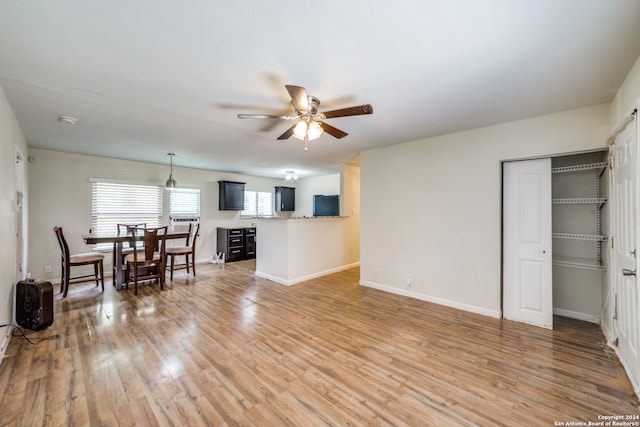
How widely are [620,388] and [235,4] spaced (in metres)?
3.57

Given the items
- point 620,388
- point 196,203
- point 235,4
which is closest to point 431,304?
point 620,388

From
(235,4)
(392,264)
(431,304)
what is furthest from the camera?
(392,264)

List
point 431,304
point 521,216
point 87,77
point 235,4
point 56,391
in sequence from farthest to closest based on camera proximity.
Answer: point 431,304 < point 521,216 < point 87,77 < point 56,391 < point 235,4

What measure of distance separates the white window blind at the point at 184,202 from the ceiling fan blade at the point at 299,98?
4883 mm

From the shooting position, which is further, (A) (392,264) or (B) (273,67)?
(A) (392,264)

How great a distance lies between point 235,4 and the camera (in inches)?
53.2

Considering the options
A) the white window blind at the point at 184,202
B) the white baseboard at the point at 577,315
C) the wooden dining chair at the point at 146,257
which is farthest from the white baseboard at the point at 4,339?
the white baseboard at the point at 577,315

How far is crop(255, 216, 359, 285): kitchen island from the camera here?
464 cm

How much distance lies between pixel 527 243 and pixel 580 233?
0.63 meters

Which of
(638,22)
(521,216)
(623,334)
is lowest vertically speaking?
(623,334)

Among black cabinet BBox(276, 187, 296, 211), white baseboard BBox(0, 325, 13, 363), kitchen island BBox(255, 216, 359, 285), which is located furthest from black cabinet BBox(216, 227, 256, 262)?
white baseboard BBox(0, 325, 13, 363)

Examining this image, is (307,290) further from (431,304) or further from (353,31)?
(353,31)

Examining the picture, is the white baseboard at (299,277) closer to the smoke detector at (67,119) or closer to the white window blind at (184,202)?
the white window blind at (184,202)

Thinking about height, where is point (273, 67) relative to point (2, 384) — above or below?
above
